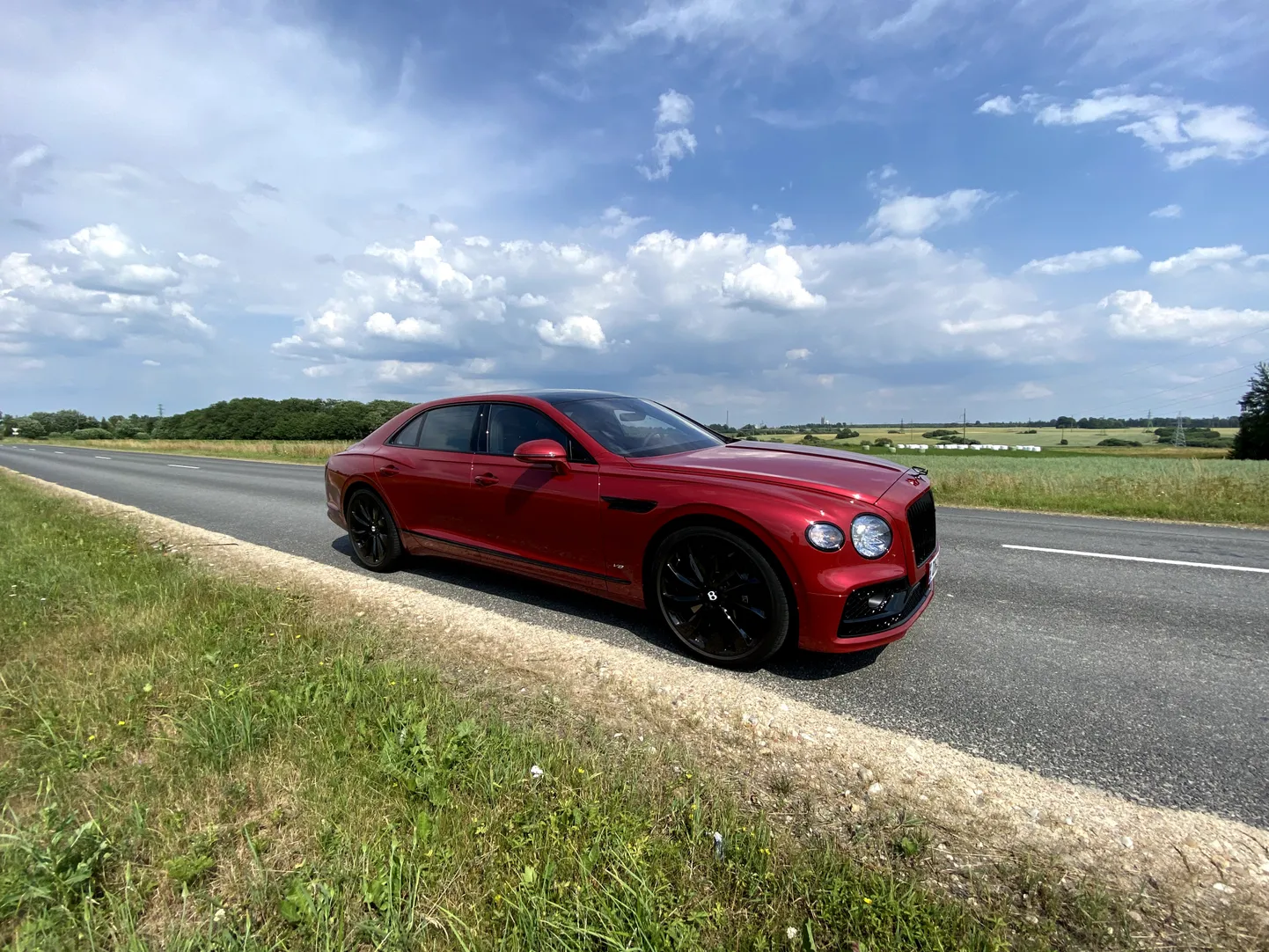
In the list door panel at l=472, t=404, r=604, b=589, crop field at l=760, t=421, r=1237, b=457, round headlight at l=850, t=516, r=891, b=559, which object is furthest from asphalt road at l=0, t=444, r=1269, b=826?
crop field at l=760, t=421, r=1237, b=457

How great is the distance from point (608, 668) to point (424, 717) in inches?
41.2

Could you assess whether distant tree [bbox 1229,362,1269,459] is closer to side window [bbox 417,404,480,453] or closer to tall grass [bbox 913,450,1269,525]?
tall grass [bbox 913,450,1269,525]

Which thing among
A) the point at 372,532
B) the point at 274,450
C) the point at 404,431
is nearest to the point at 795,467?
the point at 404,431

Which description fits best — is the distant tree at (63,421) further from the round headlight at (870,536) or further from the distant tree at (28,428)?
the round headlight at (870,536)

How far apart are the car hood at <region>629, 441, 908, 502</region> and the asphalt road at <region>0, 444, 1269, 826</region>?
1.00m

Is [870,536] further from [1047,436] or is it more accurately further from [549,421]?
[1047,436]

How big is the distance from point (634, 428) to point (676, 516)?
1.11 m

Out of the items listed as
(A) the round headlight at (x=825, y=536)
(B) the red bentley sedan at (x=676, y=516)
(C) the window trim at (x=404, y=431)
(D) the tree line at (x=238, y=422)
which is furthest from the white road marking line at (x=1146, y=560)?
(D) the tree line at (x=238, y=422)

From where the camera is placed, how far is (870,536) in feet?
10.1

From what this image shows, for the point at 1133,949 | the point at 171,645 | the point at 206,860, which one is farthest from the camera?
the point at 171,645

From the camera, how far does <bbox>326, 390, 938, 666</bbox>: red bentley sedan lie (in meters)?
3.05

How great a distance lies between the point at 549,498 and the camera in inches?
156

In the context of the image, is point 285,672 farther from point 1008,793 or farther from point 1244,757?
point 1244,757

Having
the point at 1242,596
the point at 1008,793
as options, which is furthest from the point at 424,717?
the point at 1242,596
